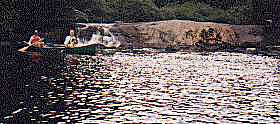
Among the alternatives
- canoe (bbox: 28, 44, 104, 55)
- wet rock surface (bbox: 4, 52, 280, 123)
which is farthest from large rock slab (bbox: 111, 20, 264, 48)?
wet rock surface (bbox: 4, 52, 280, 123)

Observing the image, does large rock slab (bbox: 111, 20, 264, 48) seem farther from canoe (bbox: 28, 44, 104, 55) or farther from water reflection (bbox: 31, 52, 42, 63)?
water reflection (bbox: 31, 52, 42, 63)

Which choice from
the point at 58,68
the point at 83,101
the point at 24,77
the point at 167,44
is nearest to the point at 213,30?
the point at 167,44

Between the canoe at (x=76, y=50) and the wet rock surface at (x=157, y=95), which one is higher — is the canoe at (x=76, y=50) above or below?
above

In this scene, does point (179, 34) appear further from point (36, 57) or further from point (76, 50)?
point (36, 57)

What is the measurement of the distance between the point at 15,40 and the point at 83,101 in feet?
125

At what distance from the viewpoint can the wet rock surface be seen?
57.1 feet

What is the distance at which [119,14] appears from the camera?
7100cm

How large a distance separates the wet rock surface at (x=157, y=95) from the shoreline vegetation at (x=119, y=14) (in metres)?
21.7

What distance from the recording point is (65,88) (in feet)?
76.0

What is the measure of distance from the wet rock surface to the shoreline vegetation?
2171cm

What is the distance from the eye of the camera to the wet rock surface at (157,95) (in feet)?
57.1

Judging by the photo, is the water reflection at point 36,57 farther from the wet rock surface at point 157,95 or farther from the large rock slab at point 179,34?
the large rock slab at point 179,34

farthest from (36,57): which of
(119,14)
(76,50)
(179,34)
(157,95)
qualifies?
(119,14)

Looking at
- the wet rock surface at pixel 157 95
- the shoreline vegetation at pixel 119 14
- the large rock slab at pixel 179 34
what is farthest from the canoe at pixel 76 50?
the large rock slab at pixel 179 34
